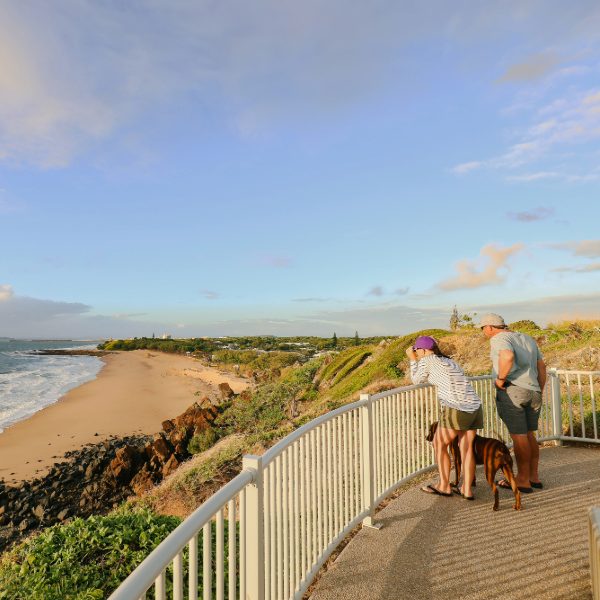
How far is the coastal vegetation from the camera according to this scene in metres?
3.54

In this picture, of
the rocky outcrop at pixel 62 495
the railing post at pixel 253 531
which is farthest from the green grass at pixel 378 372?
the railing post at pixel 253 531

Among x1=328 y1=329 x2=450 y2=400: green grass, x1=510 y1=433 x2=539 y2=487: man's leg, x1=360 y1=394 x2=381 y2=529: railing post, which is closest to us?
x1=360 y1=394 x2=381 y2=529: railing post

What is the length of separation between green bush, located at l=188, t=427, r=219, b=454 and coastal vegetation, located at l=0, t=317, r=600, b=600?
1.1 inches

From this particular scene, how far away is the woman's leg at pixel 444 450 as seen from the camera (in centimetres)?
504

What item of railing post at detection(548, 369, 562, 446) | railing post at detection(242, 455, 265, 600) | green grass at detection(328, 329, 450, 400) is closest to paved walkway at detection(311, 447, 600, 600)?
railing post at detection(242, 455, 265, 600)

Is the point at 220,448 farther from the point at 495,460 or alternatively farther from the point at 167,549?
the point at 167,549

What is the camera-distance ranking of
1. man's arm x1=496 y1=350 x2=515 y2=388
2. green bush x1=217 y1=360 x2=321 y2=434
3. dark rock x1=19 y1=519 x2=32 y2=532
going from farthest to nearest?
1. green bush x1=217 y1=360 x2=321 y2=434
2. dark rock x1=19 y1=519 x2=32 y2=532
3. man's arm x1=496 y1=350 x2=515 y2=388

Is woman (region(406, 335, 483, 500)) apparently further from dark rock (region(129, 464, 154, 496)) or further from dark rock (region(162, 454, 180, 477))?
dark rock (region(162, 454, 180, 477))

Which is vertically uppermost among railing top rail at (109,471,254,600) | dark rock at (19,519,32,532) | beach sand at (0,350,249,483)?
railing top rail at (109,471,254,600)

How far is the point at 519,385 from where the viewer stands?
5.32m

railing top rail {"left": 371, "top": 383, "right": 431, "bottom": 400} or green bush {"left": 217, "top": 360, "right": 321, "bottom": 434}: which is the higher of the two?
railing top rail {"left": 371, "top": 383, "right": 431, "bottom": 400}

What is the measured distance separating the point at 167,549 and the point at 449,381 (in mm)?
3828

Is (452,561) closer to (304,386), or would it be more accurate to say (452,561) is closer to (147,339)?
(304,386)

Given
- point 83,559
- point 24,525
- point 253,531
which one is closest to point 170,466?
point 24,525
